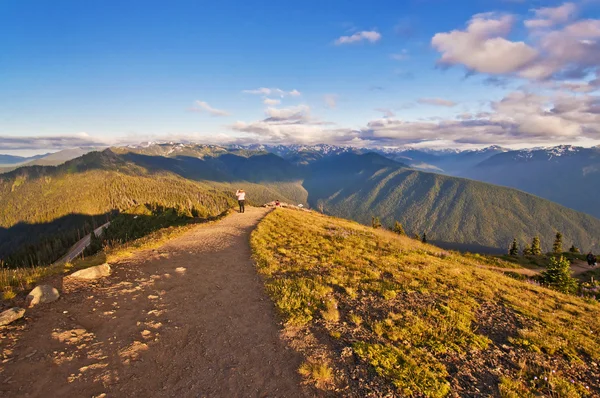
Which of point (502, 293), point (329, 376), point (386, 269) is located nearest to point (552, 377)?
point (329, 376)

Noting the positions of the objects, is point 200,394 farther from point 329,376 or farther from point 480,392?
point 480,392

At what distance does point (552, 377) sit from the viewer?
8.66 metres

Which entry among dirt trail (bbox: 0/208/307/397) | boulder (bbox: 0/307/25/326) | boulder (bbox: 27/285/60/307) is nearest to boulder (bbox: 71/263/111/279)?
dirt trail (bbox: 0/208/307/397)

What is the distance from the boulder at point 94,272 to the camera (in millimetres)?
14273

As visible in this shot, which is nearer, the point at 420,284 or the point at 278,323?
the point at 278,323

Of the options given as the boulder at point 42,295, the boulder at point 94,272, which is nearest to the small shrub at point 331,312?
the boulder at point 42,295

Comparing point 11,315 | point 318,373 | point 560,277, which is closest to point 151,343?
point 11,315

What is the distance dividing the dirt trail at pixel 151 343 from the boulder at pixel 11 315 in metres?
0.34

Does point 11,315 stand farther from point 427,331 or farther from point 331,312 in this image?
point 427,331

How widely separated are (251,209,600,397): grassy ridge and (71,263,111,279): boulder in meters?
9.10

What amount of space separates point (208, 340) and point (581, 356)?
14.3m

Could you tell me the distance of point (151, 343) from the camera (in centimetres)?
956

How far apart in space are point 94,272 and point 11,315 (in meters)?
4.90

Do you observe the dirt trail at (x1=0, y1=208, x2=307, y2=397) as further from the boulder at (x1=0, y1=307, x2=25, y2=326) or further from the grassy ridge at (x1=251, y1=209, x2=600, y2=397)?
the grassy ridge at (x1=251, y1=209, x2=600, y2=397)
